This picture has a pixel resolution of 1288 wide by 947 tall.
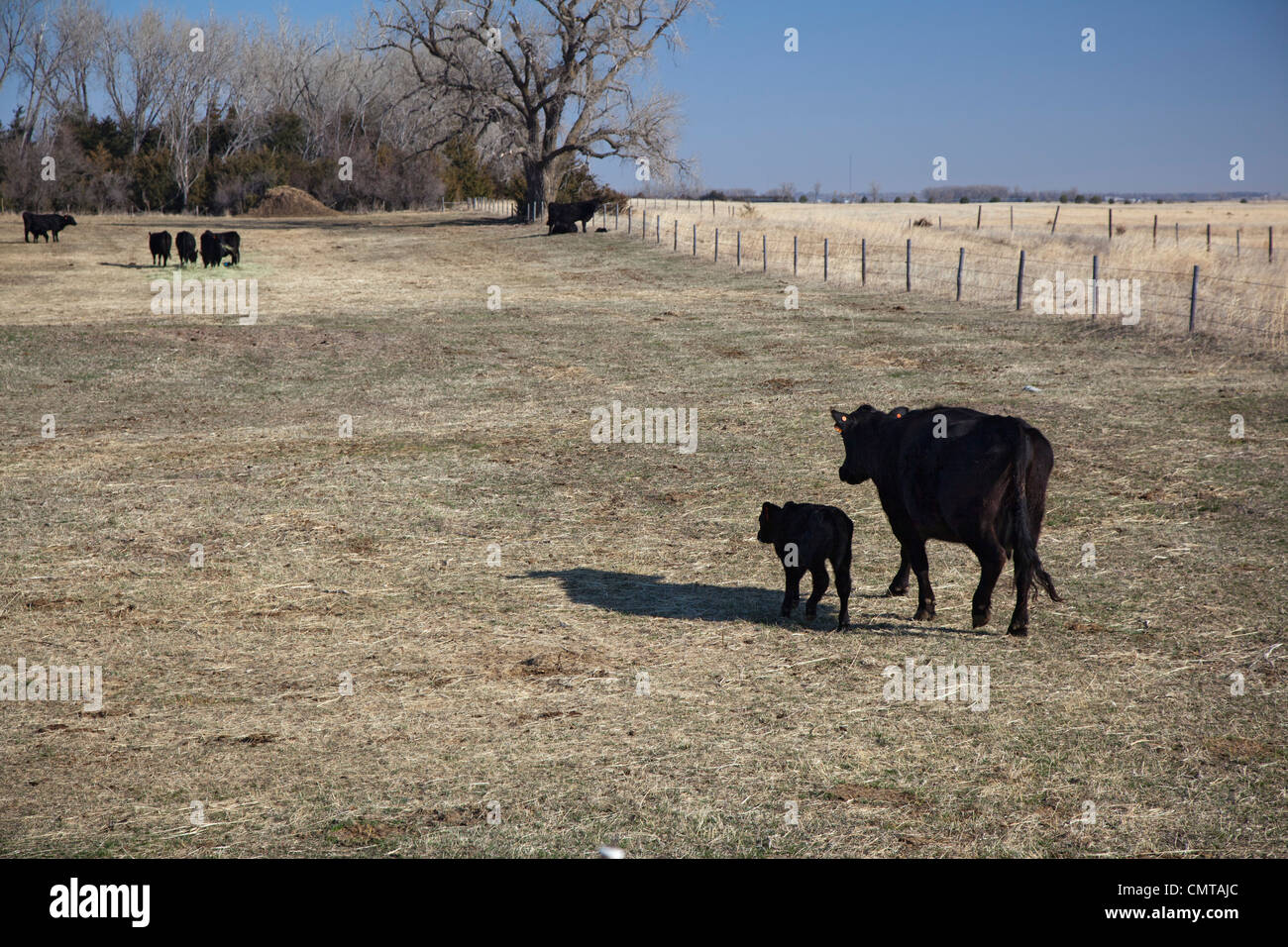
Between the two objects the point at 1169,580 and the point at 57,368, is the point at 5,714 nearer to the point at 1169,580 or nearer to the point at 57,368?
the point at 1169,580

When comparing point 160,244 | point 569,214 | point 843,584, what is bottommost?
point 843,584

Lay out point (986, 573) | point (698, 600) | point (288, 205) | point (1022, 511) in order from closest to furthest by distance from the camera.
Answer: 1. point (1022, 511)
2. point (986, 573)
3. point (698, 600)
4. point (288, 205)

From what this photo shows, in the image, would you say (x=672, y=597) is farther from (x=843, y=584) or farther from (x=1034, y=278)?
(x=1034, y=278)

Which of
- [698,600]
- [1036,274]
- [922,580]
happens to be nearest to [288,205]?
[1036,274]

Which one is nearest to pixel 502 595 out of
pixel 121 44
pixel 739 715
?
pixel 739 715

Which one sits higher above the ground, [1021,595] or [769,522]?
[769,522]

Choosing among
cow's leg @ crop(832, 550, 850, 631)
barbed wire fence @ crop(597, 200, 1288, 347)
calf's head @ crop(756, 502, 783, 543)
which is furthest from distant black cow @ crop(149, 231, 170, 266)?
cow's leg @ crop(832, 550, 850, 631)

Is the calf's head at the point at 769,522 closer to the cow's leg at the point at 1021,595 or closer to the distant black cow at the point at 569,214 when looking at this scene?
the cow's leg at the point at 1021,595

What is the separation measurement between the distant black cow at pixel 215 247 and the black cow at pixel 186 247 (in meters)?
0.36

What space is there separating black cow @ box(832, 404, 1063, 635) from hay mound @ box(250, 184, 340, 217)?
75576 mm

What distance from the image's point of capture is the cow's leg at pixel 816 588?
8.93 meters

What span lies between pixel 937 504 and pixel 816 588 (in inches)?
46.4

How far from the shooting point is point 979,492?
8.38 metres

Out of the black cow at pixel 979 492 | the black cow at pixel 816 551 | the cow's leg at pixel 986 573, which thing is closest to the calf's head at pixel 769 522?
the black cow at pixel 816 551
